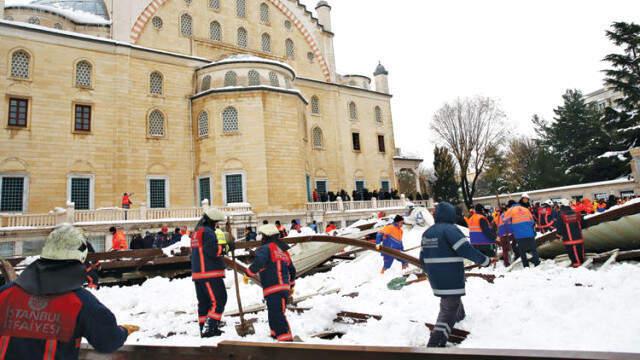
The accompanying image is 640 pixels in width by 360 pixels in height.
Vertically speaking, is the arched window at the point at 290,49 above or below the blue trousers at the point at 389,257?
above

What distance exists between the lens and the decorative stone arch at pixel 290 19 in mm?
26047

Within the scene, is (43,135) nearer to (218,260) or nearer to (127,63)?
(127,63)

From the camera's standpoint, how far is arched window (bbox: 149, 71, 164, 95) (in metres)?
25.7

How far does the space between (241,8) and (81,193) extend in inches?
697

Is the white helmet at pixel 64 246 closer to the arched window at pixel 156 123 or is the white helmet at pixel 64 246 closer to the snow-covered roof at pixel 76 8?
the arched window at pixel 156 123

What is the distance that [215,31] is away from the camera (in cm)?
2930

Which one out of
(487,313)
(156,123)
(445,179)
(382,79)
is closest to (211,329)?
(487,313)

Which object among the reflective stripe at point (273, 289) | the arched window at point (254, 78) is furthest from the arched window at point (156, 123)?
the reflective stripe at point (273, 289)

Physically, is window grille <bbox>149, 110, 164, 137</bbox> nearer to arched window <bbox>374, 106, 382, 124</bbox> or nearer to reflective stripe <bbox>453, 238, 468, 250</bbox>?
arched window <bbox>374, 106, 382, 124</bbox>

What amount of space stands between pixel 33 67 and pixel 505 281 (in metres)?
25.4

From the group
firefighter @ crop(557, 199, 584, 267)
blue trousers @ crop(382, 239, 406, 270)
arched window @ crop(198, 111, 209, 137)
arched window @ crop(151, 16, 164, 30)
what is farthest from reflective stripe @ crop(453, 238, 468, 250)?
arched window @ crop(151, 16, 164, 30)

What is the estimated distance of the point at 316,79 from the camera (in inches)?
1330

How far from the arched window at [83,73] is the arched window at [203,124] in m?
6.55

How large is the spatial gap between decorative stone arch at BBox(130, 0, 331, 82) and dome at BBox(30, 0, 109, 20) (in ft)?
8.99
